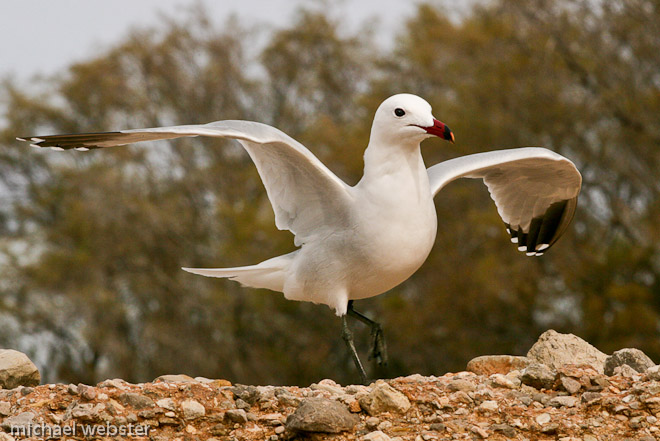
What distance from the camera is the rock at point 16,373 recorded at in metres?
6.23

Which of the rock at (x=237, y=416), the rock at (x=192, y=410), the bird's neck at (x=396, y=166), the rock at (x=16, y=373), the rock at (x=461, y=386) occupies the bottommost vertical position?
the rock at (x=237, y=416)

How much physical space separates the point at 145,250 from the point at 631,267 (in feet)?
36.6

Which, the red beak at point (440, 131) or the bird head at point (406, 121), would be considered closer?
the red beak at point (440, 131)

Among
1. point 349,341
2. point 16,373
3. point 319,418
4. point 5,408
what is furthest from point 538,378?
point 16,373

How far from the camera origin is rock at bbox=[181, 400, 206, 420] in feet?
18.1

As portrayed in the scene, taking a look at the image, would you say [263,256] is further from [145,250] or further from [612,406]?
[612,406]

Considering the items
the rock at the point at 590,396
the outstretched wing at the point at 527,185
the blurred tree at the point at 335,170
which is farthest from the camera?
the blurred tree at the point at 335,170

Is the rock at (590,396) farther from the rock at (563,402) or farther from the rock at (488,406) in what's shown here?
the rock at (488,406)

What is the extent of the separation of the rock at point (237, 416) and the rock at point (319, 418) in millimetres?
305

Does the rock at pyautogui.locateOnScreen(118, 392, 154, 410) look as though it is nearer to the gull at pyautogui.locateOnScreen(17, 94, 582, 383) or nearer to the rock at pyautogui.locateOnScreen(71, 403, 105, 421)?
the rock at pyautogui.locateOnScreen(71, 403, 105, 421)

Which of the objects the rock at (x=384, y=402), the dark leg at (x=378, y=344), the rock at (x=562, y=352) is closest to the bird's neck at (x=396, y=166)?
the dark leg at (x=378, y=344)

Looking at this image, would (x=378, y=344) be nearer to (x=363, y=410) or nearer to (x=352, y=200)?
(x=352, y=200)

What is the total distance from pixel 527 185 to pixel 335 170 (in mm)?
13423

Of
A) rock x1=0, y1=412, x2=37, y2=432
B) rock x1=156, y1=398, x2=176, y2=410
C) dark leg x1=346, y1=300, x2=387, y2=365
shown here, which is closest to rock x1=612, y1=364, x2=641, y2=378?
dark leg x1=346, y1=300, x2=387, y2=365
